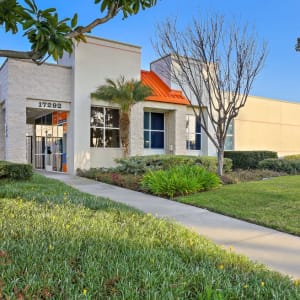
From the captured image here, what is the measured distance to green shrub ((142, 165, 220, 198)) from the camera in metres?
10.1

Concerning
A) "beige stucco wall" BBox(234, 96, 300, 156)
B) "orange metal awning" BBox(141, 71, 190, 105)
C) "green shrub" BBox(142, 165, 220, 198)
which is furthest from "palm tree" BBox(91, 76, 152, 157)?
"beige stucco wall" BBox(234, 96, 300, 156)

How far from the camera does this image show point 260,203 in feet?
27.0

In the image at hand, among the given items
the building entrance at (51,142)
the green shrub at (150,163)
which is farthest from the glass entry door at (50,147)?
the green shrub at (150,163)

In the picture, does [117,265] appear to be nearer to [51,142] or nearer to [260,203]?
[260,203]

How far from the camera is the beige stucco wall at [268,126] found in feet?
82.2

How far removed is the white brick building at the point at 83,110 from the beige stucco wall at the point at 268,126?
18.5 ft

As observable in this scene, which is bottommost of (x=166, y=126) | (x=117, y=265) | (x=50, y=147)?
(x=117, y=265)

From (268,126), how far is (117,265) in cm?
2554

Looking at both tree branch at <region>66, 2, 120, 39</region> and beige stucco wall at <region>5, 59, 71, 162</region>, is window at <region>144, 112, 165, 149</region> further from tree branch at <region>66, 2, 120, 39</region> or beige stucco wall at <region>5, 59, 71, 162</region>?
tree branch at <region>66, 2, 120, 39</region>

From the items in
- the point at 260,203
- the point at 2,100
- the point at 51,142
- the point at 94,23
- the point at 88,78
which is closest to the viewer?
the point at 94,23

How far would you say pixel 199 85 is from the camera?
1495 cm

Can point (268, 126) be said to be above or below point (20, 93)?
below

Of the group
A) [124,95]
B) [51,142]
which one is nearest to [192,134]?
[124,95]

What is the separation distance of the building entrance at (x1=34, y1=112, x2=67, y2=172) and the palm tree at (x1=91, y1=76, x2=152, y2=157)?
2.91 metres
